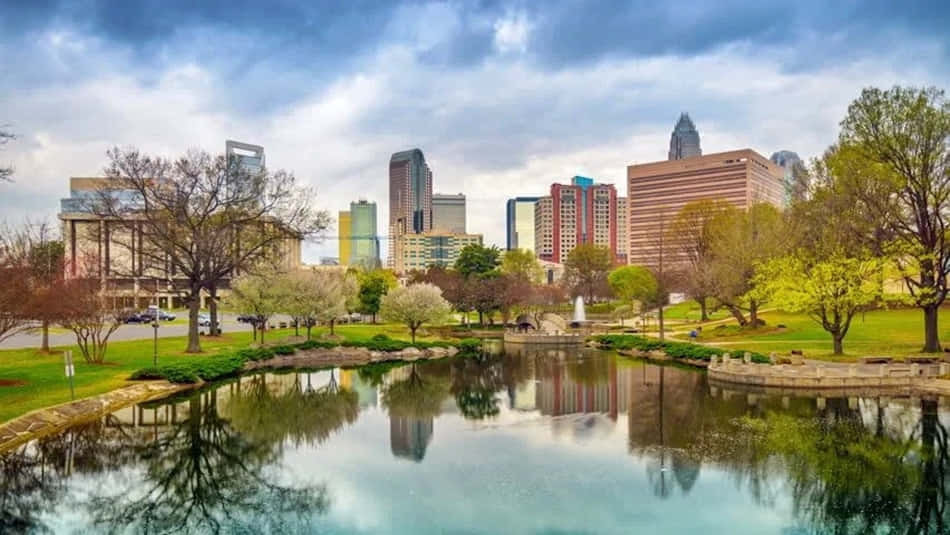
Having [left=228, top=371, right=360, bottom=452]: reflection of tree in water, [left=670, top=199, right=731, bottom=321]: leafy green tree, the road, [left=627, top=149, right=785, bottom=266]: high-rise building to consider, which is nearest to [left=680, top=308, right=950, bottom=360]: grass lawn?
[left=670, top=199, right=731, bottom=321]: leafy green tree

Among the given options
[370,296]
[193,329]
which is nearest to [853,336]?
[370,296]

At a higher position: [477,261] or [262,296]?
[477,261]

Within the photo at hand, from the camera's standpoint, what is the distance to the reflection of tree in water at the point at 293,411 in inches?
909

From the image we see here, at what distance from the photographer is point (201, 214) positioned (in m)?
44.4

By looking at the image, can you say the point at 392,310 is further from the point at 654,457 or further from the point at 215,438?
the point at 654,457

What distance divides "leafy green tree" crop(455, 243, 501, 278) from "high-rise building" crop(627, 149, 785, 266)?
92371mm

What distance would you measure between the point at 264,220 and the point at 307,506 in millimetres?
32721

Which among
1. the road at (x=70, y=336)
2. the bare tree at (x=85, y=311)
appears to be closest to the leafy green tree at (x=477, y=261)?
the road at (x=70, y=336)

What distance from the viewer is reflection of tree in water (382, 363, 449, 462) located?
2125cm

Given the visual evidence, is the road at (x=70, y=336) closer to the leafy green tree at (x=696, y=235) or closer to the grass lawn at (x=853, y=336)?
the grass lawn at (x=853, y=336)

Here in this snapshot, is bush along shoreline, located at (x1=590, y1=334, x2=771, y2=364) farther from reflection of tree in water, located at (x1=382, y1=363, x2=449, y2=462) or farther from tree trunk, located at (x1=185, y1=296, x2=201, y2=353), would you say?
tree trunk, located at (x1=185, y1=296, x2=201, y2=353)

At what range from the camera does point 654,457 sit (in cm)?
1914

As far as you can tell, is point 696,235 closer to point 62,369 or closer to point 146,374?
point 146,374

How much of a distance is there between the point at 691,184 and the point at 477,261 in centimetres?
11526
